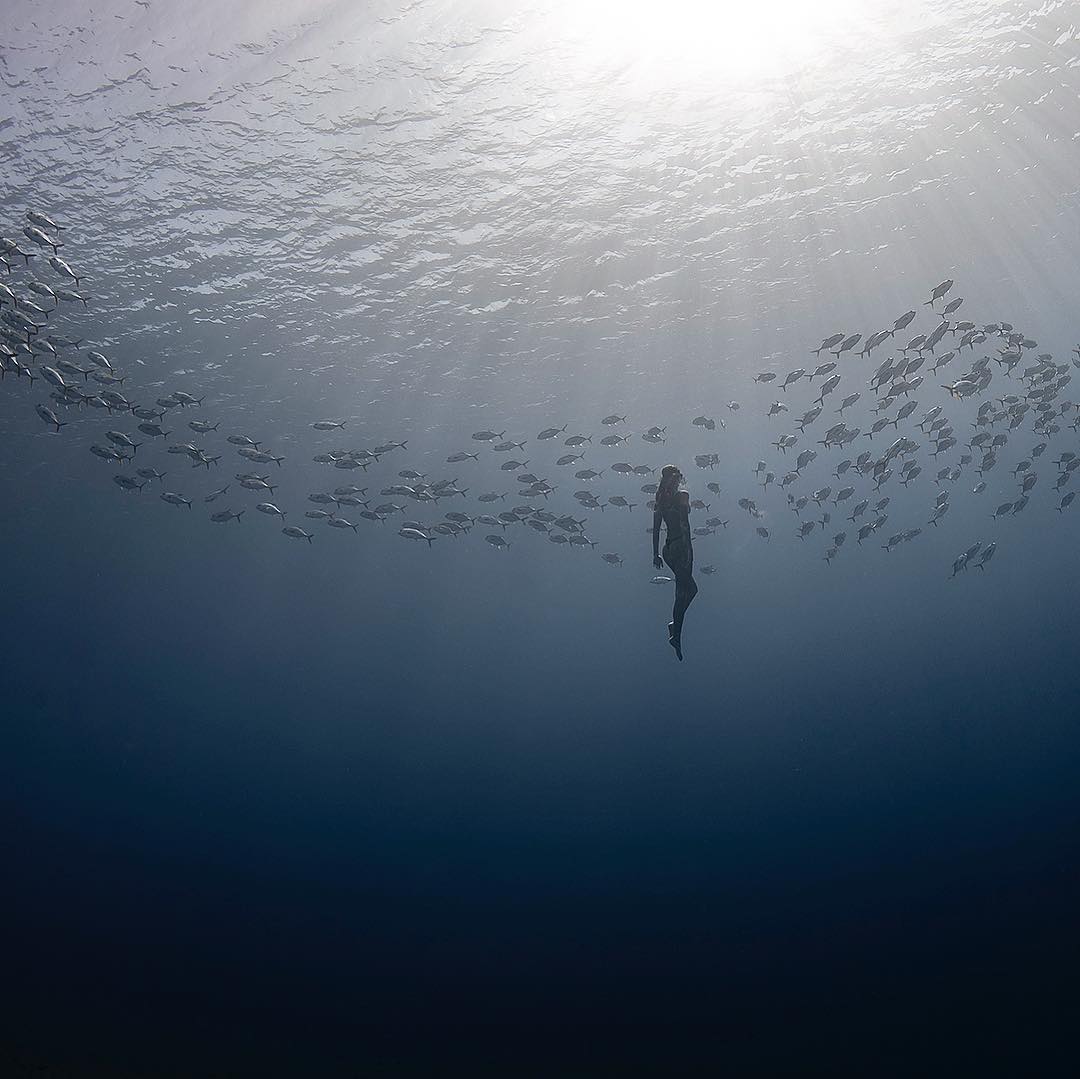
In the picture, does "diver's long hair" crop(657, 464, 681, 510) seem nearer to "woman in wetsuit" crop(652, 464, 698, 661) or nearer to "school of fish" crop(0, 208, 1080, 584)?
"woman in wetsuit" crop(652, 464, 698, 661)

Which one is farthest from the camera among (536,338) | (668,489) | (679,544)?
(536,338)

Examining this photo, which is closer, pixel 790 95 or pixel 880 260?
pixel 790 95

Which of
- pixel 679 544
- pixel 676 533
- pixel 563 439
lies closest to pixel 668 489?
pixel 676 533

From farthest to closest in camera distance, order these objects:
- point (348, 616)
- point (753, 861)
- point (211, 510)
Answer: point (348, 616), point (211, 510), point (753, 861)

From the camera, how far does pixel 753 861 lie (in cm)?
3269

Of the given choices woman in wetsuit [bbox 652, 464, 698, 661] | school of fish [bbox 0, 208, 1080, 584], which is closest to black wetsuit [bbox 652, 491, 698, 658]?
woman in wetsuit [bbox 652, 464, 698, 661]

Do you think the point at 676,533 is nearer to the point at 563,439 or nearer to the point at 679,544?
the point at 679,544

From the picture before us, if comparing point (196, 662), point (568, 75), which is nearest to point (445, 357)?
point (568, 75)

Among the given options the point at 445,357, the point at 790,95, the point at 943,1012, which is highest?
the point at 445,357

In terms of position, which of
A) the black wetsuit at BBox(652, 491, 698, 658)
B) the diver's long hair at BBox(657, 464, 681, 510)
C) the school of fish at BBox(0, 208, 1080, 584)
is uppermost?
the school of fish at BBox(0, 208, 1080, 584)

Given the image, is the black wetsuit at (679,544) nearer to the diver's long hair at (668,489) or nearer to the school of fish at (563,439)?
the diver's long hair at (668,489)

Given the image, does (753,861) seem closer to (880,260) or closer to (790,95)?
(880,260)

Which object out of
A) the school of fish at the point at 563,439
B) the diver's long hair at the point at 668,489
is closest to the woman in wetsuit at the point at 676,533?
the diver's long hair at the point at 668,489

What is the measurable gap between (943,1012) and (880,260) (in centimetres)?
2124
